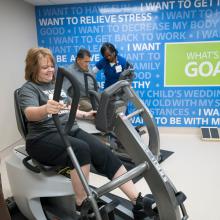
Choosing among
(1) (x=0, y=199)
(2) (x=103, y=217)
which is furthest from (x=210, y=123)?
(1) (x=0, y=199)

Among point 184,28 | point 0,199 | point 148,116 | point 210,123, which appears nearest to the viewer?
point 0,199

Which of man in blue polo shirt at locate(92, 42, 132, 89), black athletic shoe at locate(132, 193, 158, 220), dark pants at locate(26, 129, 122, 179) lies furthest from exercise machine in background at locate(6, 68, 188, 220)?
man in blue polo shirt at locate(92, 42, 132, 89)

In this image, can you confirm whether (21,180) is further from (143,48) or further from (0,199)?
(143,48)

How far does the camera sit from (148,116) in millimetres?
2217

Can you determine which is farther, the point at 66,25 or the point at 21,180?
the point at 66,25

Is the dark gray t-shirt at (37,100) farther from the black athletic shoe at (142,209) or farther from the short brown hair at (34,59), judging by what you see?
the black athletic shoe at (142,209)

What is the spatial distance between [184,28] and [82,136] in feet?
9.45

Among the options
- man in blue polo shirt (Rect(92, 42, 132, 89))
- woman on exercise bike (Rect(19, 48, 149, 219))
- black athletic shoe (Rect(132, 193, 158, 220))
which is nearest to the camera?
black athletic shoe (Rect(132, 193, 158, 220))

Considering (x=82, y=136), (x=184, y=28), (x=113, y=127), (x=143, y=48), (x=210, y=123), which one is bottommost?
(x=210, y=123)

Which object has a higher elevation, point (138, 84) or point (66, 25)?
point (66, 25)

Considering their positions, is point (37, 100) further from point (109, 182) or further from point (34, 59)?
point (109, 182)

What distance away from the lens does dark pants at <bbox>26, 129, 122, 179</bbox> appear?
5.80 ft

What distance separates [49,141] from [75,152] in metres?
0.22

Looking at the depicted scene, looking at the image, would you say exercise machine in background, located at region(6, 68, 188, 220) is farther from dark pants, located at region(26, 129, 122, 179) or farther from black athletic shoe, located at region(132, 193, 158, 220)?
dark pants, located at region(26, 129, 122, 179)
